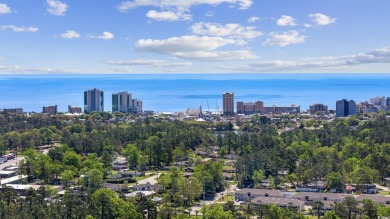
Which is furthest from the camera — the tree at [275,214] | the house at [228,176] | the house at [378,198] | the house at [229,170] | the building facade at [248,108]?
the building facade at [248,108]

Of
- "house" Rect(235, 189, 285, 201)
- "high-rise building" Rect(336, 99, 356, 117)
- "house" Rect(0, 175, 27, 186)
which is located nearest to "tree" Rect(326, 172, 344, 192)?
"house" Rect(235, 189, 285, 201)

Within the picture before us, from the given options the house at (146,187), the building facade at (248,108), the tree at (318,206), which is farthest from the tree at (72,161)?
the building facade at (248,108)

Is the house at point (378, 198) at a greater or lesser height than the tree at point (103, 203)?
lesser

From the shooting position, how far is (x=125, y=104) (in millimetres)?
51312

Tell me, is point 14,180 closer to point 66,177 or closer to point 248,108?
point 66,177

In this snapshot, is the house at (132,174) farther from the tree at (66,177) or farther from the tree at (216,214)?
the tree at (216,214)

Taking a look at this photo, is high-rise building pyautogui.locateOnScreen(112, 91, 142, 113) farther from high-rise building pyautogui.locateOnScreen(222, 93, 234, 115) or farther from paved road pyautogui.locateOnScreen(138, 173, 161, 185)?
paved road pyautogui.locateOnScreen(138, 173, 161, 185)

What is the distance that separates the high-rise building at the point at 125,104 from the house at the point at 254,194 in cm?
3522

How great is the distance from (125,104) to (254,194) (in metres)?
36.3

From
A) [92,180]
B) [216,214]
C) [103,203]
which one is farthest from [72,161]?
[216,214]

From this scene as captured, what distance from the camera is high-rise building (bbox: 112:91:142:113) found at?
168 ft

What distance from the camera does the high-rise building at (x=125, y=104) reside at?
5122 cm

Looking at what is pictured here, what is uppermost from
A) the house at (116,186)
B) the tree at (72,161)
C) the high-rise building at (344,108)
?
the high-rise building at (344,108)

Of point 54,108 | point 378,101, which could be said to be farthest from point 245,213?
point 378,101
